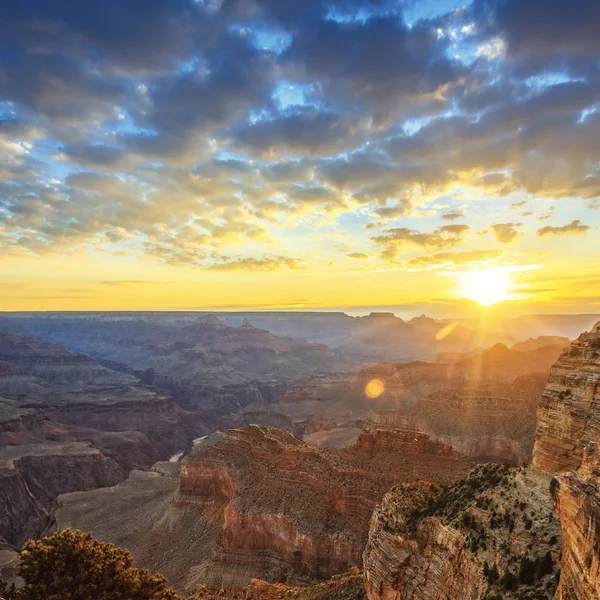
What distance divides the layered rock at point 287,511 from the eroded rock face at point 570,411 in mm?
17469

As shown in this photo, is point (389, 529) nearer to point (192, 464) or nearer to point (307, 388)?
point (192, 464)

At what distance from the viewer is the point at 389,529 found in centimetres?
1984

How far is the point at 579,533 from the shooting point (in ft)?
37.7

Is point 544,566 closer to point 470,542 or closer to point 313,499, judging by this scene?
point 470,542

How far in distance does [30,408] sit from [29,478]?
1391 inches

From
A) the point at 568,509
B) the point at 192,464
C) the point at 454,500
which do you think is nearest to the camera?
the point at 568,509

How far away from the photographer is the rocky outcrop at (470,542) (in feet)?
47.7

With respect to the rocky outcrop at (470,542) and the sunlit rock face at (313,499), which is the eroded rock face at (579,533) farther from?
the sunlit rock face at (313,499)

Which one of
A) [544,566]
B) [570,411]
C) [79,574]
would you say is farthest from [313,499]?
[544,566]

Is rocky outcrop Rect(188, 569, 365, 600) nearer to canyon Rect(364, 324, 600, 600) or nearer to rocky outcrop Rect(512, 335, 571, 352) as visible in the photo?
canyon Rect(364, 324, 600, 600)

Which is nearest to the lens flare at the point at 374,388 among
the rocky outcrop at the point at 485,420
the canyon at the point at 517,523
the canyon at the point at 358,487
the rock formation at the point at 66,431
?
the canyon at the point at 358,487

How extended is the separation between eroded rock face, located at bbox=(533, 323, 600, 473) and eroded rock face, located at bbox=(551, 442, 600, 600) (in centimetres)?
678

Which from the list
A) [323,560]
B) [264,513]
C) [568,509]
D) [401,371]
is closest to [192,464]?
[264,513]

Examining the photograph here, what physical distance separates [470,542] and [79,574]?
731 inches
